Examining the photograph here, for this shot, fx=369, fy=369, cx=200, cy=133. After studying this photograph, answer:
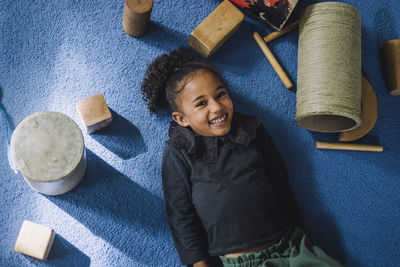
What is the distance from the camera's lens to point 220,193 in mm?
941

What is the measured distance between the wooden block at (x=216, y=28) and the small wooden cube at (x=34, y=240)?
0.66 meters

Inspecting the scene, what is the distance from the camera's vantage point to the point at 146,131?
1096mm

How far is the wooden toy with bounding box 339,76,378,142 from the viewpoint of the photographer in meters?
1.09

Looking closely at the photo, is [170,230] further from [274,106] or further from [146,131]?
[274,106]

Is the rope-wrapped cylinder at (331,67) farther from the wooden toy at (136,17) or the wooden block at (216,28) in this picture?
the wooden toy at (136,17)

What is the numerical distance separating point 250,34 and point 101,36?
1.52 feet

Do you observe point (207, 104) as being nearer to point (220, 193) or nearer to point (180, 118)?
point (180, 118)

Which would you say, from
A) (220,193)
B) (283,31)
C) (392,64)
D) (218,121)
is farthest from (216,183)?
(392,64)

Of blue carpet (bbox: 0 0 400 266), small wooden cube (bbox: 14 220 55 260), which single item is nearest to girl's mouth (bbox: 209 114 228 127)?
blue carpet (bbox: 0 0 400 266)

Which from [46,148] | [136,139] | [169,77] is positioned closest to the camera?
[46,148]

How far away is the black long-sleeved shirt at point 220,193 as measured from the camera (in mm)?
935

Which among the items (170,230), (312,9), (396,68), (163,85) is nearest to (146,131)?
(163,85)

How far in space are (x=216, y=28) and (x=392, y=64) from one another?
0.55 m

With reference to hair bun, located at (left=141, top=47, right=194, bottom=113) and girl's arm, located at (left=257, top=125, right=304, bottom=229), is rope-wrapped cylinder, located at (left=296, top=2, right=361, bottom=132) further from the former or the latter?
hair bun, located at (left=141, top=47, right=194, bottom=113)
